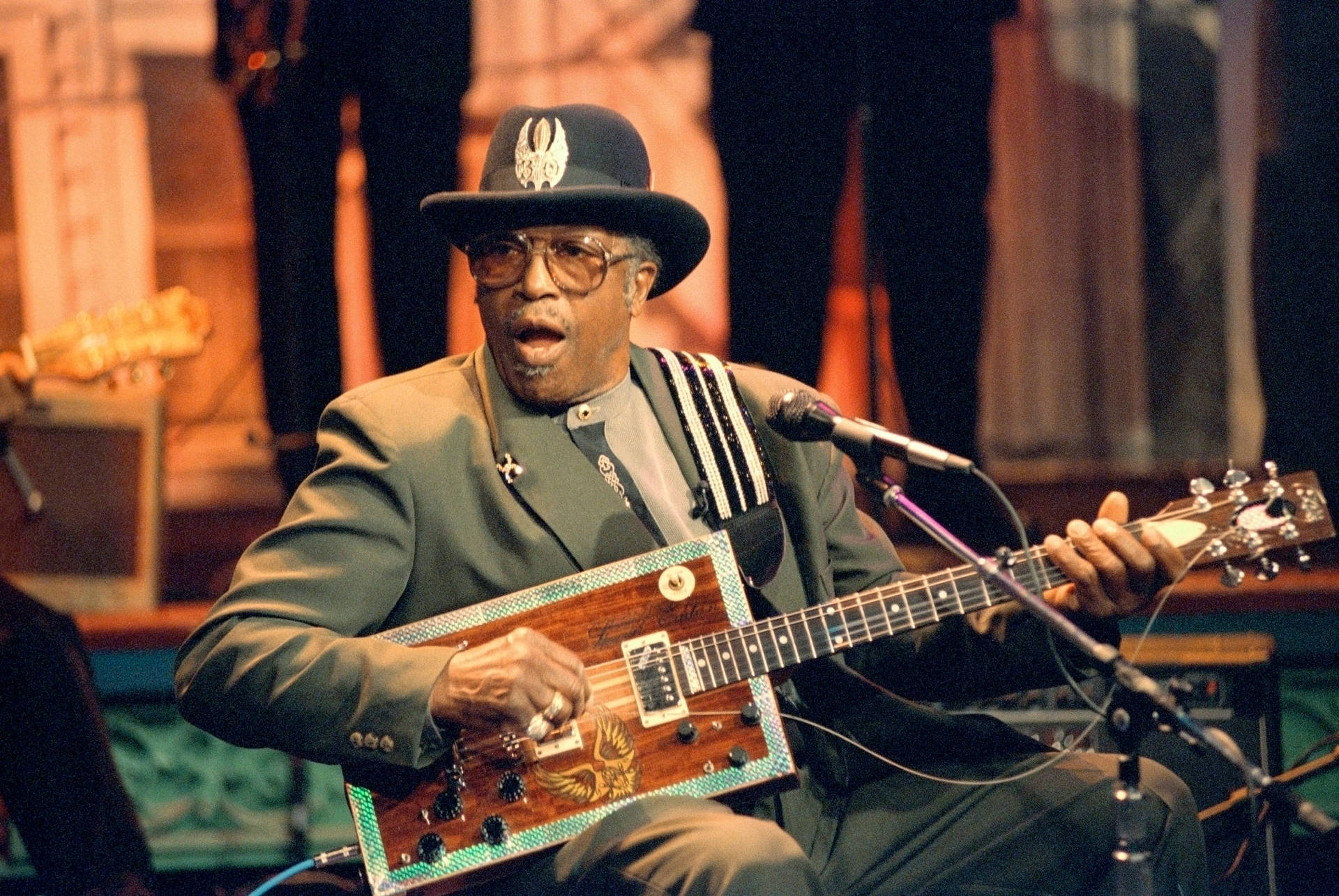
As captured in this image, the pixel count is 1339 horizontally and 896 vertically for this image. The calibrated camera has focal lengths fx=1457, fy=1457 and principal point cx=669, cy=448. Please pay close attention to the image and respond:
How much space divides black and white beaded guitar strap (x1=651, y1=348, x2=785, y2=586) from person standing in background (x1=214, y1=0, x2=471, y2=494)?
282 cm

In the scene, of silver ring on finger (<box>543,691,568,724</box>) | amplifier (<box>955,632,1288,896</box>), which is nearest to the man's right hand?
silver ring on finger (<box>543,691,568,724</box>)

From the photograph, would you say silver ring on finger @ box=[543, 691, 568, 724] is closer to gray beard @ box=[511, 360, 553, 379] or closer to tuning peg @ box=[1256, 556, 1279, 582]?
gray beard @ box=[511, 360, 553, 379]

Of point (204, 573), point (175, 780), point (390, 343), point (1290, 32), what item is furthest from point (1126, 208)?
point (175, 780)

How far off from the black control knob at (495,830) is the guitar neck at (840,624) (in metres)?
0.41

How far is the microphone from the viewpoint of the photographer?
2.37 meters

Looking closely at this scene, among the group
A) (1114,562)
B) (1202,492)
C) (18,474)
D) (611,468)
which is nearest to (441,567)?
(611,468)

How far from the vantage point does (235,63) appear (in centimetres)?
584

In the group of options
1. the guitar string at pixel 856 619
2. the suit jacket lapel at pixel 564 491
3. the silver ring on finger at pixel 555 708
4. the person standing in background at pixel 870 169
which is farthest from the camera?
the person standing in background at pixel 870 169

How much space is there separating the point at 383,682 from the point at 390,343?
347 centimetres

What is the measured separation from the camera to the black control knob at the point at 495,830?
2.58m

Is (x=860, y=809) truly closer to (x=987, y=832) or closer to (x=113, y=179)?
(x=987, y=832)

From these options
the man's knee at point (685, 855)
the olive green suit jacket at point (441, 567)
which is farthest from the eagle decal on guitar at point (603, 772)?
the olive green suit jacket at point (441, 567)

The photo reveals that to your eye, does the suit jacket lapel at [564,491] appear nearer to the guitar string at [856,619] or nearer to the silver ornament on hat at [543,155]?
the guitar string at [856,619]

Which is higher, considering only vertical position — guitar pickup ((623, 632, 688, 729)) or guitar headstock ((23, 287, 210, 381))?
guitar headstock ((23, 287, 210, 381))
